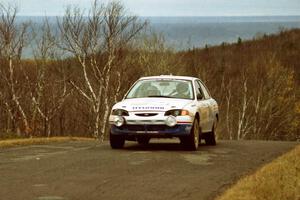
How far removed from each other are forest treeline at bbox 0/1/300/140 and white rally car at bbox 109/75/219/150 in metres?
21.3

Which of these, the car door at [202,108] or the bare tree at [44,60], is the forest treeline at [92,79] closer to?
the bare tree at [44,60]

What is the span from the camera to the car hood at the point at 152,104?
14062mm

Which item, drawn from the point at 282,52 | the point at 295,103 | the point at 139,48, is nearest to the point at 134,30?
the point at 139,48

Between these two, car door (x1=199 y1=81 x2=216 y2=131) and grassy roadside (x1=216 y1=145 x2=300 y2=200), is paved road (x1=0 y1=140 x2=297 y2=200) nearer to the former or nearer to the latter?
grassy roadside (x1=216 y1=145 x2=300 y2=200)

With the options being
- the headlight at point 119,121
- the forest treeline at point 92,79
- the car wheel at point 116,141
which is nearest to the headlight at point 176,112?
the headlight at point 119,121

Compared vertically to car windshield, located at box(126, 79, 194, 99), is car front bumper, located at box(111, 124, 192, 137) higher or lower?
lower

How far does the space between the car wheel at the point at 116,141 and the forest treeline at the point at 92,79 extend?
21.2m

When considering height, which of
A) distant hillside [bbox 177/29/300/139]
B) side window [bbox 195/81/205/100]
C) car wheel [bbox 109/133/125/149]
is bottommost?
distant hillside [bbox 177/29/300/139]

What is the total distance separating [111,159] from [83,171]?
5.90ft

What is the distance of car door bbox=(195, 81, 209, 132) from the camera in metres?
15.2

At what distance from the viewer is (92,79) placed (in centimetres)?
6103

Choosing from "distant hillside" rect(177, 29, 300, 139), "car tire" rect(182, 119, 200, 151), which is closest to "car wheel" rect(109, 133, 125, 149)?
"car tire" rect(182, 119, 200, 151)

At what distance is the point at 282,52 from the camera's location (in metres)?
131

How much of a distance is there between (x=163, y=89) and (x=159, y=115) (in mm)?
1423
